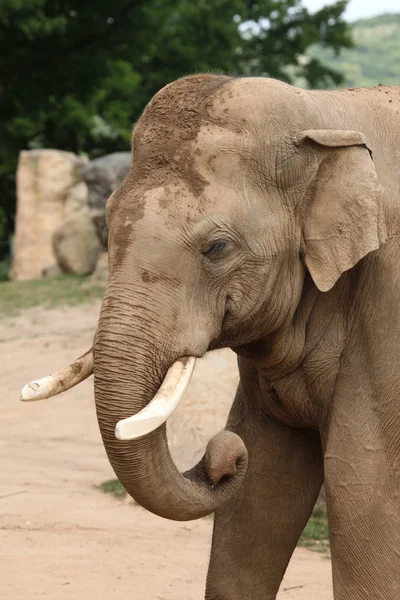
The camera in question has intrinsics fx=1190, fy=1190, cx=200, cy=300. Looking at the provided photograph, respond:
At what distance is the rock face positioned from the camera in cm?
1842

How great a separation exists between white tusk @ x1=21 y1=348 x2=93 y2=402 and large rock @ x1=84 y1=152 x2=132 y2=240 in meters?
14.1

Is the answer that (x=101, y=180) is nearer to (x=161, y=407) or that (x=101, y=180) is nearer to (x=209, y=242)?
(x=209, y=242)

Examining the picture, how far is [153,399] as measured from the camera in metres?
3.36

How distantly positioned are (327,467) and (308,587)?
2116 mm

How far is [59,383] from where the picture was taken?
3717mm

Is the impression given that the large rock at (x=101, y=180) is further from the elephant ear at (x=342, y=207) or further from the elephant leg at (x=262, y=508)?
the elephant ear at (x=342, y=207)

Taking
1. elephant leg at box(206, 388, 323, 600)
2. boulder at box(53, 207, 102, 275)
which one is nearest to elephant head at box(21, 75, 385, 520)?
elephant leg at box(206, 388, 323, 600)

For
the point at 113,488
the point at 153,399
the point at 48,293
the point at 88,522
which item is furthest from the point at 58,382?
the point at 48,293

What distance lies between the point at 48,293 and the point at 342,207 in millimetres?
12655

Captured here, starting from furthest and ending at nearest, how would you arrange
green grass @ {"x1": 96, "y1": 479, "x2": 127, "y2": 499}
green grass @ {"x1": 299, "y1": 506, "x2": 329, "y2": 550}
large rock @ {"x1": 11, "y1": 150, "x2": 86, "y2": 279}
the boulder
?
large rock @ {"x1": 11, "y1": 150, "x2": 86, "y2": 279} < the boulder < green grass @ {"x1": 96, "y1": 479, "x2": 127, "y2": 499} < green grass @ {"x1": 299, "y1": 506, "x2": 329, "y2": 550}

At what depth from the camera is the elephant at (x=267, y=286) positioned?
354cm

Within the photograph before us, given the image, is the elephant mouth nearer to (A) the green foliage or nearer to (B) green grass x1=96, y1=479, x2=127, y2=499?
(B) green grass x1=96, y1=479, x2=127, y2=499

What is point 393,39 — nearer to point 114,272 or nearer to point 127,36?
point 127,36

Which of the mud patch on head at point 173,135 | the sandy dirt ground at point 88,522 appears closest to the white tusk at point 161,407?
the mud patch on head at point 173,135
